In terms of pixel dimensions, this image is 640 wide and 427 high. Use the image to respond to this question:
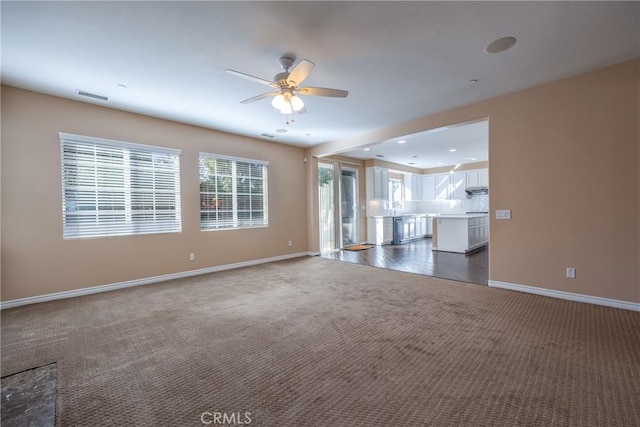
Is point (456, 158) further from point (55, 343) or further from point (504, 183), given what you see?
point (55, 343)

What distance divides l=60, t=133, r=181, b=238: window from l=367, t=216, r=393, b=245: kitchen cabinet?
5582 millimetres

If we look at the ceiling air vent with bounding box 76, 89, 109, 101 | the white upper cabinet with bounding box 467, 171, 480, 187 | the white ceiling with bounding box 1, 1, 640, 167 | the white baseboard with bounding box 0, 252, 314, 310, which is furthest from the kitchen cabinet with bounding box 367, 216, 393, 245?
the ceiling air vent with bounding box 76, 89, 109, 101

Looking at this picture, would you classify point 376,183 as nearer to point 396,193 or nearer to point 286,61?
point 396,193

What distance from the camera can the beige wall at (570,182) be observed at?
3.08 metres

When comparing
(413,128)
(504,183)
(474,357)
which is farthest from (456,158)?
(474,357)

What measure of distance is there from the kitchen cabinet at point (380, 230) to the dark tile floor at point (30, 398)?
749 cm

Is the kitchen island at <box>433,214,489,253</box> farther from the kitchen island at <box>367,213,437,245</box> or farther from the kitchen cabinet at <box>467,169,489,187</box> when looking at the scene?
the kitchen cabinet at <box>467,169,489,187</box>

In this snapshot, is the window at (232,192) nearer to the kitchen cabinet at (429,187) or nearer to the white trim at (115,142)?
the white trim at (115,142)

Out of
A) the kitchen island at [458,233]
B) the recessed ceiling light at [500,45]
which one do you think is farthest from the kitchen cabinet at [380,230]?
the recessed ceiling light at [500,45]

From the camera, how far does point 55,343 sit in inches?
101

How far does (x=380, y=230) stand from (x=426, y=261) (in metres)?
2.67

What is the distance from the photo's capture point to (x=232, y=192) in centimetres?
573

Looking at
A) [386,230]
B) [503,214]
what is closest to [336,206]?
[386,230]

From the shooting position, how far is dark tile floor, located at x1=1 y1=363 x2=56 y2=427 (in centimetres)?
161
